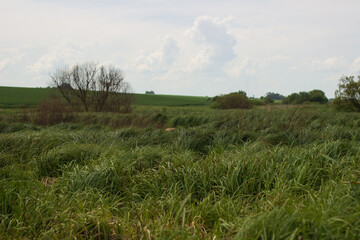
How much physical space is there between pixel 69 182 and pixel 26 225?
1.20 metres

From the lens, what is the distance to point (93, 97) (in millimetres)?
26953

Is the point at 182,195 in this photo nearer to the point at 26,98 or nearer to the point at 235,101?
the point at 235,101

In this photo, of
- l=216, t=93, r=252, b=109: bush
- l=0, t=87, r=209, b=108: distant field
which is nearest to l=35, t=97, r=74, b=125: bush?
l=0, t=87, r=209, b=108: distant field

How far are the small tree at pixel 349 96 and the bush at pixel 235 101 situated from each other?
329 inches

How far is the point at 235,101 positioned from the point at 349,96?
1070cm

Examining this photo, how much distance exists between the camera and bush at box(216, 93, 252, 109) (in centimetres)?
3216

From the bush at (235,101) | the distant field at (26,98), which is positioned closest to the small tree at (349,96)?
the bush at (235,101)

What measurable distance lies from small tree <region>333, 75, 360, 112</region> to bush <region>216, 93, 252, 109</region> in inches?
329

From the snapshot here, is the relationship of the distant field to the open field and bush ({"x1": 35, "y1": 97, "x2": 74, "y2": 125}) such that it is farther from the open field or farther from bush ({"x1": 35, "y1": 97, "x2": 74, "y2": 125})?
the open field

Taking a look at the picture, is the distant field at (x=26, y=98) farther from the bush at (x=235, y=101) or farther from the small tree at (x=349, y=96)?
the small tree at (x=349, y=96)

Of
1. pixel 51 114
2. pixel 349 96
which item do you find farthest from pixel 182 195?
pixel 349 96

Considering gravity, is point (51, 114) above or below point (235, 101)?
below

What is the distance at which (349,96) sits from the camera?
2598cm

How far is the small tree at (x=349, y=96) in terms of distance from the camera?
2564 cm
